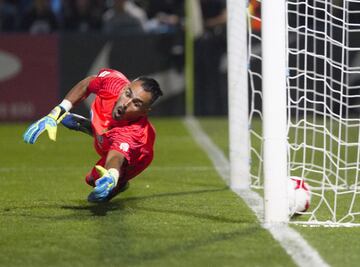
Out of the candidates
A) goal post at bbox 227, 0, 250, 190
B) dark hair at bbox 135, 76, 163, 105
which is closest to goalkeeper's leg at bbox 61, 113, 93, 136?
dark hair at bbox 135, 76, 163, 105

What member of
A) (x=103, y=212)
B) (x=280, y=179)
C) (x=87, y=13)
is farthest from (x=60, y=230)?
(x=87, y=13)

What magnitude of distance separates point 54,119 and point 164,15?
10.3 m

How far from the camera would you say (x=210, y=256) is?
5488 millimetres

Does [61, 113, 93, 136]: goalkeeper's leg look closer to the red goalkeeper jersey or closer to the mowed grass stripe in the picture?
the red goalkeeper jersey

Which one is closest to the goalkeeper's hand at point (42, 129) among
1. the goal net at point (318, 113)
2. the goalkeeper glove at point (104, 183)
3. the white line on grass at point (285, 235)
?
the goalkeeper glove at point (104, 183)

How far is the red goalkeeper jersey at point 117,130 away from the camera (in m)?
7.21

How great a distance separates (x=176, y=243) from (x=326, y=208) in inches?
77.4

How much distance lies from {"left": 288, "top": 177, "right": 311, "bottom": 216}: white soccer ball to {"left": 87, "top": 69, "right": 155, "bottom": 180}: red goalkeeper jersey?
114 centimetres

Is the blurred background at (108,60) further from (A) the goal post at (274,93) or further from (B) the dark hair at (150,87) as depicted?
(A) the goal post at (274,93)

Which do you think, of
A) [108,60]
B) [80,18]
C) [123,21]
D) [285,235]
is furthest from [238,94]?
[80,18]

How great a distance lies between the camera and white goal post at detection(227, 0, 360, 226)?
6375 millimetres

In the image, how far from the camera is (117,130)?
7277mm

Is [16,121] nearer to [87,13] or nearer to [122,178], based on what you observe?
[87,13]

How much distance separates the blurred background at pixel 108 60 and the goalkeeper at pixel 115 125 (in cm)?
821
